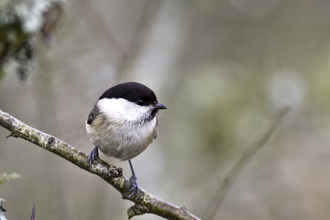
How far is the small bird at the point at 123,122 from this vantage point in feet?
6.28

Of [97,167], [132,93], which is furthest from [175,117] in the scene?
[97,167]

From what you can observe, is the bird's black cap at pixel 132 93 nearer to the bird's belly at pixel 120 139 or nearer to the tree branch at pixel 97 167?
the bird's belly at pixel 120 139

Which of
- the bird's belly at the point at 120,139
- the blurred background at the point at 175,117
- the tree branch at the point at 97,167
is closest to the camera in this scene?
the tree branch at the point at 97,167

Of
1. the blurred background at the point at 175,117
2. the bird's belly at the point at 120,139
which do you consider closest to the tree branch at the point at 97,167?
the bird's belly at the point at 120,139

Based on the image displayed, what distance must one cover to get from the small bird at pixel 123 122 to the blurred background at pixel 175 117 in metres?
0.72

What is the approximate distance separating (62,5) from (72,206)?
10.5 ft

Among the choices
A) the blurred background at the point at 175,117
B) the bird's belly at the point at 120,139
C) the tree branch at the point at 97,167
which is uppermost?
the blurred background at the point at 175,117

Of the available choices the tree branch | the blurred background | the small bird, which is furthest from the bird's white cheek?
the blurred background

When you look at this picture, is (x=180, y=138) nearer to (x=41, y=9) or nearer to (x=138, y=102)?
(x=138, y=102)

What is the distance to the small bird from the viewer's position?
A: 1914mm

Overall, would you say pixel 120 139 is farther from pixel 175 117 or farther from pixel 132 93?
pixel 175 117

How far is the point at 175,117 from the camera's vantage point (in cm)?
324

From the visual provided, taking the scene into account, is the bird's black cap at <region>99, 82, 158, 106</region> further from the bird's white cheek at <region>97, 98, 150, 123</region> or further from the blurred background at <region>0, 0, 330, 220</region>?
the blurred background at <region>0, 0, 330, 220</region>

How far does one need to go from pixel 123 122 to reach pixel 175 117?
53.6 inches
